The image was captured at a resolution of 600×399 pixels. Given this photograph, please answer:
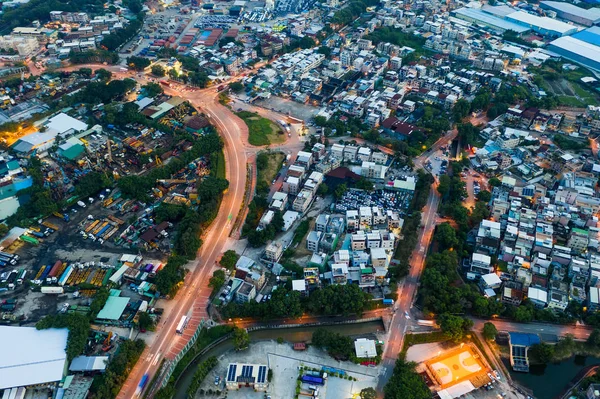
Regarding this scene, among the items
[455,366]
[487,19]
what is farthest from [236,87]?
[487,19]

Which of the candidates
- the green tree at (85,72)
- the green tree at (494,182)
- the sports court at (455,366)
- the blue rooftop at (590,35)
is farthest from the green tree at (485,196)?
the green tree at (85,72)

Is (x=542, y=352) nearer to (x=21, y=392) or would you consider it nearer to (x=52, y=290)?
(x=21, y=392)

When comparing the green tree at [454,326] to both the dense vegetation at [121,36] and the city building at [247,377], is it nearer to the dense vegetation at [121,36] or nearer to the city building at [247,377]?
the city building at [247,377]

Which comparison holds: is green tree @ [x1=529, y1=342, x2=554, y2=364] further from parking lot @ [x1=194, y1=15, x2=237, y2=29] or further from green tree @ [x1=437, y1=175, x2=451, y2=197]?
parking lot @ [x1=194, y1=15, x2=237, y2=29]

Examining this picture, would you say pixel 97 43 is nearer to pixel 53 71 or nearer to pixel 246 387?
pixel 53 71

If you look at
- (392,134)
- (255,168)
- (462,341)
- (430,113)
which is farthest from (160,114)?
(462,341)

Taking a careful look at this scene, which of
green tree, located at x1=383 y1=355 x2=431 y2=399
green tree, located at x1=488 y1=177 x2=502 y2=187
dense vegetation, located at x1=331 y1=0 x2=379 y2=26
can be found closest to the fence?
green tree, located at x1=383 y1=355 x2=431 y2=399
